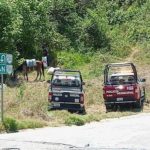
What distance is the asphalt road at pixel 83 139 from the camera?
16.3 m

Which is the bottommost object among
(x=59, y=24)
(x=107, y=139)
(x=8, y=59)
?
(x=107, y=139)

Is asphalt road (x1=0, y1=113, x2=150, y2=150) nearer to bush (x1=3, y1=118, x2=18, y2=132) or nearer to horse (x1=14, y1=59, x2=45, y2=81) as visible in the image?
bush (x1=3, y1=118, x2=18, y2=132)

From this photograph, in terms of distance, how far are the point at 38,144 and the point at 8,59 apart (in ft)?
23.1

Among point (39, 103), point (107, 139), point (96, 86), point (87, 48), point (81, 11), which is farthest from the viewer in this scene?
point (81, 11)

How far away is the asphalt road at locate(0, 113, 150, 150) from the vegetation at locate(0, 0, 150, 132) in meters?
4.77

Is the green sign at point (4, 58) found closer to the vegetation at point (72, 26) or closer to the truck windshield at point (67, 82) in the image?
the truck windshield at point (67, 82)

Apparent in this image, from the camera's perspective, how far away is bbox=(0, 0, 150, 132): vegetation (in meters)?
31.1

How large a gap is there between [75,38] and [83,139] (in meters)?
31.7

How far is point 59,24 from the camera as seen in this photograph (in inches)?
1970

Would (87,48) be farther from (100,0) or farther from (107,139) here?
(107,139)

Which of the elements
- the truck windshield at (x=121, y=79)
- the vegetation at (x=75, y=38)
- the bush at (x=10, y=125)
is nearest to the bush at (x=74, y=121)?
the vegetation at (x=75, y=38)

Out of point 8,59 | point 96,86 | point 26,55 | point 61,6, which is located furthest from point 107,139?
point 61,6

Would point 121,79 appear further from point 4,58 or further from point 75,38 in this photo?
point 75,38

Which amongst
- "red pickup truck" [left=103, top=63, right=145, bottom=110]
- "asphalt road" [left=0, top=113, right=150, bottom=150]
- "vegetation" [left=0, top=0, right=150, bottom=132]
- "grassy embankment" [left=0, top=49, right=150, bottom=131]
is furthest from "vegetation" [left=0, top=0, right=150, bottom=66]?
"asphalt road" [left=0, top=113, right=150, bottom=150]
